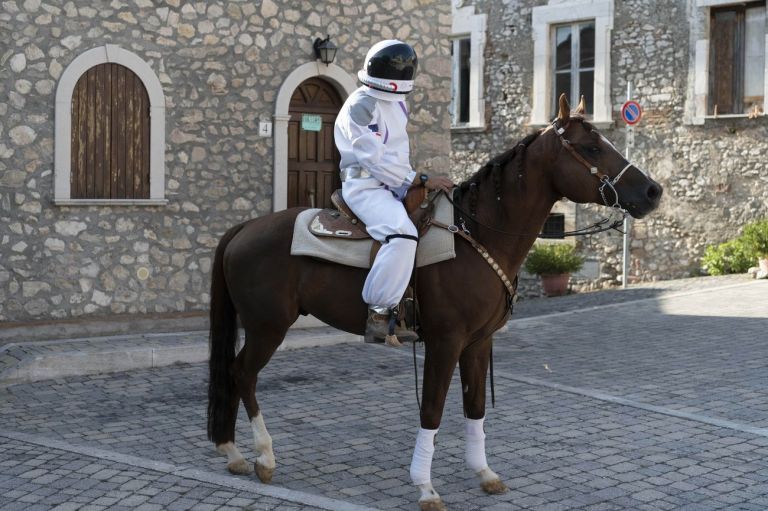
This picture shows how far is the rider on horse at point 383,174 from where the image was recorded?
5223 mm

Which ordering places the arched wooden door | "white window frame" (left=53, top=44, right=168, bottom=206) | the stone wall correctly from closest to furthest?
the stone wall
"white window frame" (left=53, top=44, right=168, bottom=206)
the arched wooden door

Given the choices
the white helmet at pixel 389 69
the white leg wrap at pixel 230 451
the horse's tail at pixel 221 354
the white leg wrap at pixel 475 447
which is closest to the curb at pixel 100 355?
the horse's tail at pixel 221 354

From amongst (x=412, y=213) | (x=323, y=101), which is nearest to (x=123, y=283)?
(x=323, y=101)

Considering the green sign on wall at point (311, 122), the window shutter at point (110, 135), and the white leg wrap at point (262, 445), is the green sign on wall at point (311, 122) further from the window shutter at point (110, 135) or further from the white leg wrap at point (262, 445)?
the white leg wrap at point (262, 445)

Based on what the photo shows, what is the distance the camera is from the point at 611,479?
5629 millimetres

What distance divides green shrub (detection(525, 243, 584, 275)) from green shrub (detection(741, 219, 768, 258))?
9.88ft

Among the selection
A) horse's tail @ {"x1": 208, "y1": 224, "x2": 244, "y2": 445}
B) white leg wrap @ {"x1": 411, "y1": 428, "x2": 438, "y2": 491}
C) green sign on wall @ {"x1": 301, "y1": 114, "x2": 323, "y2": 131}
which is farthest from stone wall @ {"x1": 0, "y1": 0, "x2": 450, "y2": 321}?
white leg wrap @ {"x1": 411, "y1": 428, "x2": 438, "y2": 491}

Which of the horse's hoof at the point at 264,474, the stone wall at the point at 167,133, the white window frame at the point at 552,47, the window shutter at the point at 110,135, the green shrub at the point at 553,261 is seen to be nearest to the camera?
the horse's hoof at the point at 264,474

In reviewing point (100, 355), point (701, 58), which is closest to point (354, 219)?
point (100, 355)

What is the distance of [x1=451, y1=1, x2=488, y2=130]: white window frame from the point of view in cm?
2048

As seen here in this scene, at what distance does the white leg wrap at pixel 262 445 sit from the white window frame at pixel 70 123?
17.0 ft

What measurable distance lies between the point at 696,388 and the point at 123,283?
19.6 ft

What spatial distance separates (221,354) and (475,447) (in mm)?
1662

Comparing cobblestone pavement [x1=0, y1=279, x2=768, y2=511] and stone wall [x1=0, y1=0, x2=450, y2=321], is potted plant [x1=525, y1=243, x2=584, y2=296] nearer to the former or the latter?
stone wall [x1=0, y1=0, x2=450, y2=321]
